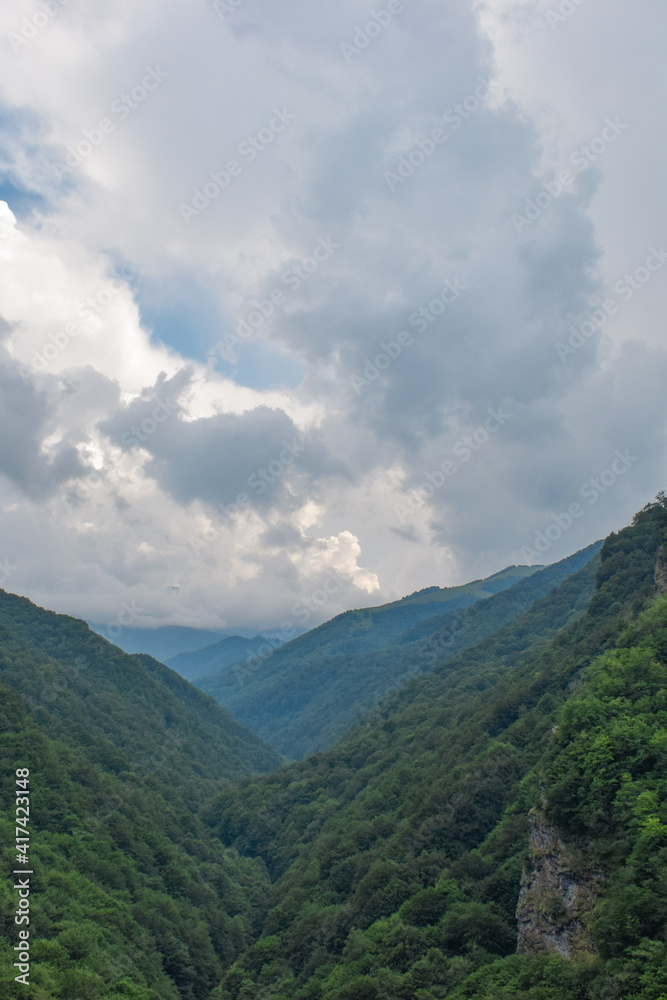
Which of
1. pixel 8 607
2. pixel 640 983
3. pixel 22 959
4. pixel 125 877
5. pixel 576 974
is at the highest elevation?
pixel 8 607

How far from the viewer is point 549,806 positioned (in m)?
39.3

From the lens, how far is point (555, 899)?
36.2m

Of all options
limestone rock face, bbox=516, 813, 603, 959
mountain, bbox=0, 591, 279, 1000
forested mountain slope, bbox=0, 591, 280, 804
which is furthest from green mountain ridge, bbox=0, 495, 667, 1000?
forested mountain slope, bbox=0, 591, 280, 804

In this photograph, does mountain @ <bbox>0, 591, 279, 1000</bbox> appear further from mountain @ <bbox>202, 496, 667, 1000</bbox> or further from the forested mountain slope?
mountain @ <bbox>202, 496, 667, 1000</bbox>

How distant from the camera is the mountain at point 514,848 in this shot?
1239 inches

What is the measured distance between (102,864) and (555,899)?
68503mm

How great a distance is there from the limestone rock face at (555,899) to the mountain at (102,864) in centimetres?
3839

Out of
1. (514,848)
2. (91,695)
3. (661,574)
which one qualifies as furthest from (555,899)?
(91,695)

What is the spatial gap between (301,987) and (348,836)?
30398 millimetres

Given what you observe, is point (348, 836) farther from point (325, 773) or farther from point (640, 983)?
point (640, 983)

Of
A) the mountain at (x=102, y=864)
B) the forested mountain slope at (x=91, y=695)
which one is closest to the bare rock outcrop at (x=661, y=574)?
the mountain at (x=102, y=864)

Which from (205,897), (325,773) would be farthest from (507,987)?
(325,773)

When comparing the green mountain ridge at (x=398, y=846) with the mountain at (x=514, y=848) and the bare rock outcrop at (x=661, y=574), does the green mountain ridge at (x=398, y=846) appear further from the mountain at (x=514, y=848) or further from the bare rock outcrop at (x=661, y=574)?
the bare rock outcrop at (x=661, y=574)

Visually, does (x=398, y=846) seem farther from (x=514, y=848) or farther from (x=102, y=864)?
(x=102, y=864)
